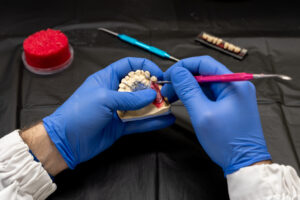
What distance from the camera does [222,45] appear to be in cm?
149

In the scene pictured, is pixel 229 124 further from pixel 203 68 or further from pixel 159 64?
pixel 159 64

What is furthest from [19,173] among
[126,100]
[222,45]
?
[222,45]

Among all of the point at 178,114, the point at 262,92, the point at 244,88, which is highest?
the point at 244,88

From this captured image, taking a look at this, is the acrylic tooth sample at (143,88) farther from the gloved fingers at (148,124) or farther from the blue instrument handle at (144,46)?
the blue instrument handle at (144,46)

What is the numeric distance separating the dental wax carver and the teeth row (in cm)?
6

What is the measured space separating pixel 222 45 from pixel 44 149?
1.04m

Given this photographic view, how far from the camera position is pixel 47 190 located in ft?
3.00

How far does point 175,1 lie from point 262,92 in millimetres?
814

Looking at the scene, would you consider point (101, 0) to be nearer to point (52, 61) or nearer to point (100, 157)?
point (52, 61)

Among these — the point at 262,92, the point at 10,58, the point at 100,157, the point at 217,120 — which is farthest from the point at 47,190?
the point at 262,92

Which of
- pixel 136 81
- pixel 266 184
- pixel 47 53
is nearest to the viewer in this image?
pixel 266 184

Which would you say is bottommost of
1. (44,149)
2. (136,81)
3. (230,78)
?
(44,149)

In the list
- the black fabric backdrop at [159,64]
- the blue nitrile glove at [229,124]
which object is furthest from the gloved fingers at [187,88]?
the black fabric backdrop at [159,64]

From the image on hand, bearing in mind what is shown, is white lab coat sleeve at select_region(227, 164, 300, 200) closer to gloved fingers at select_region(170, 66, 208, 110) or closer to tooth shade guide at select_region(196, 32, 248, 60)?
gloved fingers at select_region(170, 66, 208, 110)
